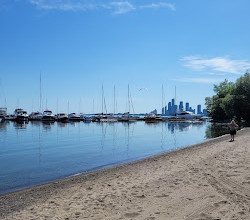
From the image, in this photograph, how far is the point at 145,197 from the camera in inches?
354

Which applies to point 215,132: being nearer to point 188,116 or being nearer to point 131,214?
point 131,214

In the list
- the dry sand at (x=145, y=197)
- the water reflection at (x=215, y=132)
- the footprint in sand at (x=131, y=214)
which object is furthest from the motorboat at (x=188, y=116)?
the footprint in sand at (x=131, y=214)

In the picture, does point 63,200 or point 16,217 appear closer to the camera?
point 16,217

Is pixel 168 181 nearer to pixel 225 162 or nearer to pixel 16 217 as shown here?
pixel 225 162

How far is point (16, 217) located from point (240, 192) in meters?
7.76

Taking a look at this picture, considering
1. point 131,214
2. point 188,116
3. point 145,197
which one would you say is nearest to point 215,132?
point 145,197

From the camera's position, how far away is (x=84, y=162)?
65.8ft

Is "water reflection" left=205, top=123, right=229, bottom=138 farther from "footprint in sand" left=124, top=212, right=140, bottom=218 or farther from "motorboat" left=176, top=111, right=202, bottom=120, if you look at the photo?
"motorboat" left=176, top=111, right=202, bottom=120

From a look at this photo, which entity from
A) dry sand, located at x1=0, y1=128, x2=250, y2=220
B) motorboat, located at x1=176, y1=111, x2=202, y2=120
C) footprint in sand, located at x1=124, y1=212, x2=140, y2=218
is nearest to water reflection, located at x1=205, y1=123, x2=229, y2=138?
dry sand, located at x1=0, y1=128, x2=250, y2=220

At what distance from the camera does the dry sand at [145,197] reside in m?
7.45

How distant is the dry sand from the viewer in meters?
7.45

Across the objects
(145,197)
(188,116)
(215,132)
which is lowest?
(215,132)

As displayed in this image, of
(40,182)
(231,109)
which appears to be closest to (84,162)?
(40,182)

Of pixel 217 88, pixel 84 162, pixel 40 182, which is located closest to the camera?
pixel 40 182
